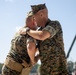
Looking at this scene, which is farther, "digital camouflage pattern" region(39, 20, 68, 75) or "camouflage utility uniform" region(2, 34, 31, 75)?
"camouflage utility uniform" region(2, 34, 31, 75)

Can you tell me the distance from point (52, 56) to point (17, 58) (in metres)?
0.83

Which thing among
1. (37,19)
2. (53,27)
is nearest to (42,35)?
(53,27)

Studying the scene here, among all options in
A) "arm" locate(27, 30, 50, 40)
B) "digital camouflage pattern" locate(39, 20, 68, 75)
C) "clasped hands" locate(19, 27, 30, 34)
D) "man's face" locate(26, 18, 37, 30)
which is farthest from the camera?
"man's face" locate(26, 18, 37, 30)

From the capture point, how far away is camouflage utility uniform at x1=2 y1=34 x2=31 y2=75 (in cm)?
471

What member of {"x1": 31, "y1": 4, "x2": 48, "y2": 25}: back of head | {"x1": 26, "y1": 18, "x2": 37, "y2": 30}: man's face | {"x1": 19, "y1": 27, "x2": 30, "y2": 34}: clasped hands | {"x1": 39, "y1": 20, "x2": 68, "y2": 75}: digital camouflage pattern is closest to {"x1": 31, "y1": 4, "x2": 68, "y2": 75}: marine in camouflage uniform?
{"x1": 39, "y1": 20, "x2": 68, "y2": 75}: digital camouflage pattern

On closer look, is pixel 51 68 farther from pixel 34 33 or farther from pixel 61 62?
pixel 34 33

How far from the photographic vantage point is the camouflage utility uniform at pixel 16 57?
185 inches

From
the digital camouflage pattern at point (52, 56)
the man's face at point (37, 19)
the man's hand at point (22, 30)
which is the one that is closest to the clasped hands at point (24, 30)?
the man's hand at point (22, 30)

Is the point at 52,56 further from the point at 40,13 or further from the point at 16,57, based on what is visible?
the point at 16,57

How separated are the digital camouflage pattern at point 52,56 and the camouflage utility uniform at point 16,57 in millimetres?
568

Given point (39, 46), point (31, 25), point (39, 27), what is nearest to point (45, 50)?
point (39, 46)

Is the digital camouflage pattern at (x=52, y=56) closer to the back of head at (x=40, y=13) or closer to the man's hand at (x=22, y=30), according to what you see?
the back of head at (x=40, y=13)

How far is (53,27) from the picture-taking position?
412cm

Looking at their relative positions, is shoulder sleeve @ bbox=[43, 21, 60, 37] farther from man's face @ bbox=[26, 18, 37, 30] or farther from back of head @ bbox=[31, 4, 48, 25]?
man's face @ bbox=[26, 18, 37, 30]
